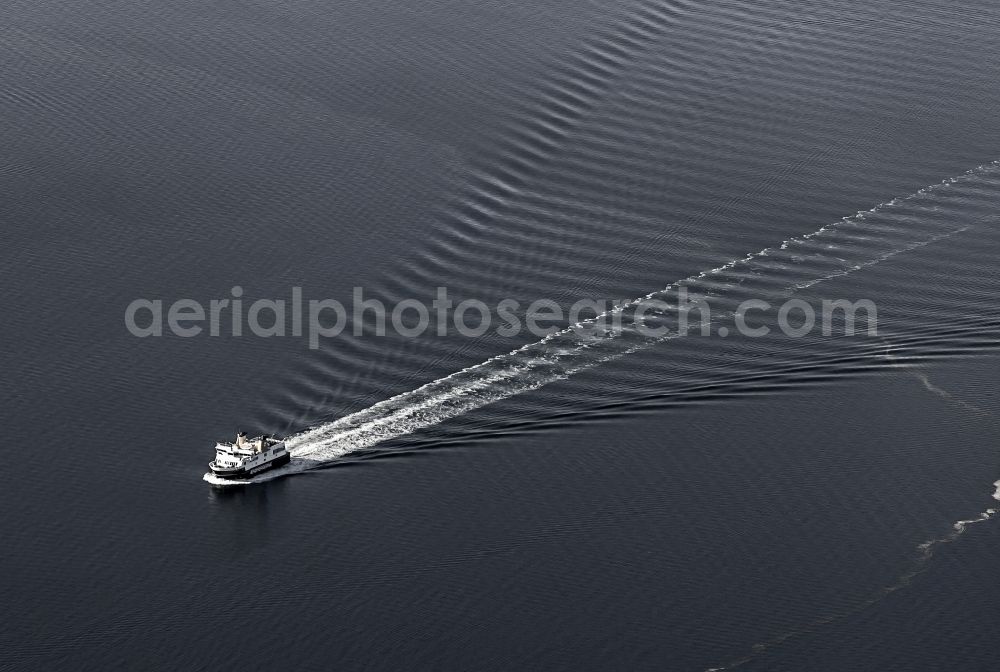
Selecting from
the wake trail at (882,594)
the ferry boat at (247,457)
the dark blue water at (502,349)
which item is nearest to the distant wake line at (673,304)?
the dark blue water at (502,349)

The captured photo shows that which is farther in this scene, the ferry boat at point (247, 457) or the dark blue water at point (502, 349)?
the ferry boat at point (247, 457)

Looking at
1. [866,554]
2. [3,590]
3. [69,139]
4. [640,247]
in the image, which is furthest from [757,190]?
[3,590]

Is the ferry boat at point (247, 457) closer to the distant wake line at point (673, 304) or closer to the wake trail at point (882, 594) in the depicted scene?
the distant wake line at point (673, 304)

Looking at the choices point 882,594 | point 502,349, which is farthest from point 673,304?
point 882,594

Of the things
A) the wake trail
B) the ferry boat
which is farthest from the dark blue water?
the ferry boat

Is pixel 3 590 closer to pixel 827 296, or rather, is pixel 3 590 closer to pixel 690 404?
pixel 690 404

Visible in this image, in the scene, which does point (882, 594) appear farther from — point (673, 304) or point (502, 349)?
point (502, 349)
